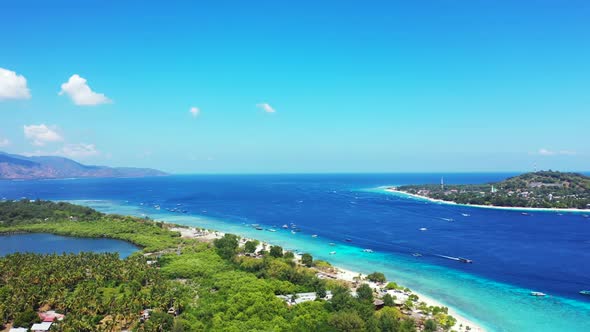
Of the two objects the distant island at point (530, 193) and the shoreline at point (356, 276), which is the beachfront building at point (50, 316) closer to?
the shoreline at point (356, 276)

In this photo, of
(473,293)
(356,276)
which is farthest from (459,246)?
(356,276)

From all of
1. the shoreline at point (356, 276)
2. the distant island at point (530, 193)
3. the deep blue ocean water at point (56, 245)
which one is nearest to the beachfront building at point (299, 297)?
Result: the shoreline at point (356, 276)

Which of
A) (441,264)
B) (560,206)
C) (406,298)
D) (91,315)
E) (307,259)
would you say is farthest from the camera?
(560,206)

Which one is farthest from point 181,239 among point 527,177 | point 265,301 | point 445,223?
point 527,177

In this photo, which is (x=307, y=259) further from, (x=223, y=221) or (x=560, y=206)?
(x=560, y=206)

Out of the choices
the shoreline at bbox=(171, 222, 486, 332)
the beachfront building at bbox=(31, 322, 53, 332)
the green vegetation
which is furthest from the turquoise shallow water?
the beachfront building at bbox=(31, 322, 53, 332)

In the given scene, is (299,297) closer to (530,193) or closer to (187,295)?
(187,295)
